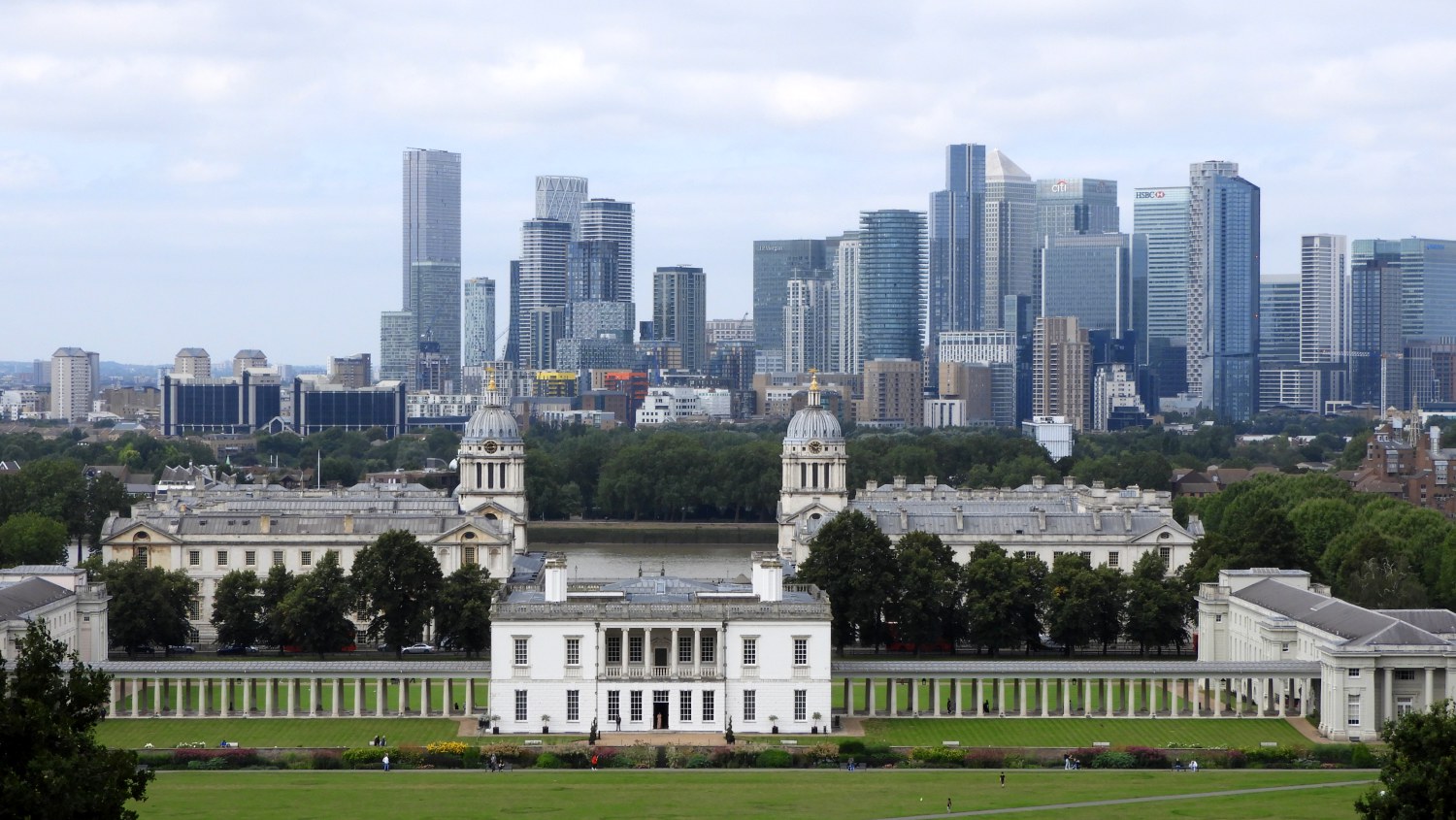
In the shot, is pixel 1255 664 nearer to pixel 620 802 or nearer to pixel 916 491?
pixel 620 802

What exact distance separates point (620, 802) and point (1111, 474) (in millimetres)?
121598

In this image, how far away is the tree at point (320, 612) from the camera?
294ft

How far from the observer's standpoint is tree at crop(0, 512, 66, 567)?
10869 centimetres

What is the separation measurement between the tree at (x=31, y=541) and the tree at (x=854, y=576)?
1472 inches

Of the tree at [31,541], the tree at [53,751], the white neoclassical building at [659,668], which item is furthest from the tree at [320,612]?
the tree at [53,751]

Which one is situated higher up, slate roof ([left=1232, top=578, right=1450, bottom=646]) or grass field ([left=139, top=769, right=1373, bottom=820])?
slate roof ([left=1232, top=578, right=1450, bottom=646])

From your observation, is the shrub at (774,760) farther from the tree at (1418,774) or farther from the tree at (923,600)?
the tree at (923,600)

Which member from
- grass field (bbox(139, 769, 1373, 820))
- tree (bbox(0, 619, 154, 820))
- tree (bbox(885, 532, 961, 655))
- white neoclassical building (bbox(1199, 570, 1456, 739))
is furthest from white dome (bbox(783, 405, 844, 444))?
tree (bbox(0, 619, 154, 820))

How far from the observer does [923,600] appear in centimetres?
9225

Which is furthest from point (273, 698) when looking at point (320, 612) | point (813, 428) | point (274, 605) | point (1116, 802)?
point (813, 428)

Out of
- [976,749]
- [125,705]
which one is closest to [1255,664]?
[976,749]

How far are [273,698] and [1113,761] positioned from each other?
Answer: 27.9 meters

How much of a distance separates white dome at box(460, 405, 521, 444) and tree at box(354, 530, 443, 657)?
2245 cm

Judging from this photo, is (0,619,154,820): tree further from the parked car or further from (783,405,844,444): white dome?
(783,405,844,444): white dome
